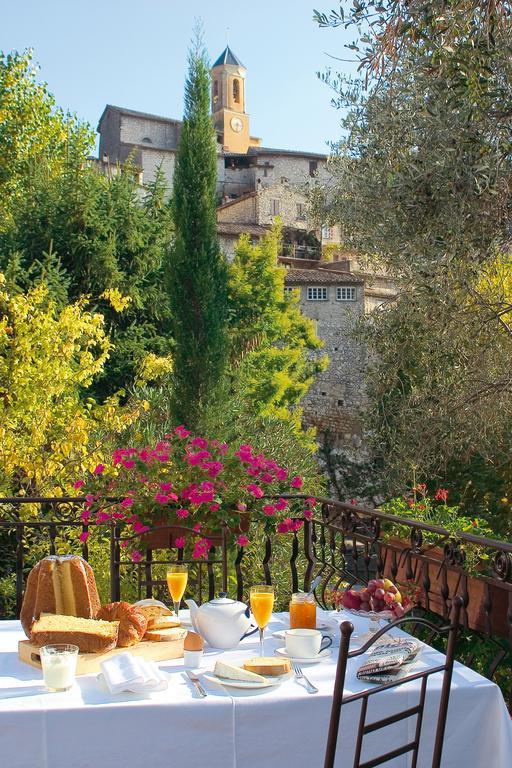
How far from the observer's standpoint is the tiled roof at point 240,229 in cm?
3544

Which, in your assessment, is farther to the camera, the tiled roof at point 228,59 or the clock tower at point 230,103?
the tiled roof at point 228,59

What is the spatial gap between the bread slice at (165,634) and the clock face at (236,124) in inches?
2608

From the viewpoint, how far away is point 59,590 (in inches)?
94.2

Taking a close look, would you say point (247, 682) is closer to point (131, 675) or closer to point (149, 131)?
point (131, 675)

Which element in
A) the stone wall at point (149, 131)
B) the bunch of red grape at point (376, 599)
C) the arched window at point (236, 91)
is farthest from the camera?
the arched window at point (236, 91)

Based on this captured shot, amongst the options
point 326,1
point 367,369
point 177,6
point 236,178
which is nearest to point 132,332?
point 367,369

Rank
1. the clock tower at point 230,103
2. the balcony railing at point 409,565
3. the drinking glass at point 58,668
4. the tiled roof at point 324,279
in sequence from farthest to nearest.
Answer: the clock tower at point 230,103 < the tiled roof at point 324,279 < the balcony railing at point 409,565 < the drinking glass at point 58,668

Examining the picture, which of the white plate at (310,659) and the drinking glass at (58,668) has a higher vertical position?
the drinking glass at (58,668)

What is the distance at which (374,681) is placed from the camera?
82.3 inches

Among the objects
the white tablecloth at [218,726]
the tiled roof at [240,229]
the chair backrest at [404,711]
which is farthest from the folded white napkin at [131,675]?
the tiled roof at [240,229]

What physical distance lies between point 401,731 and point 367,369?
26.9ft

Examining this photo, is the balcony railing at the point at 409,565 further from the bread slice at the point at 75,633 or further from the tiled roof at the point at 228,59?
the tiled roof at the point at 228,59

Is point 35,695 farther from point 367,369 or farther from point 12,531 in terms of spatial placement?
point 367,369

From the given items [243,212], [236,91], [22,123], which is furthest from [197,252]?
[236,91]
